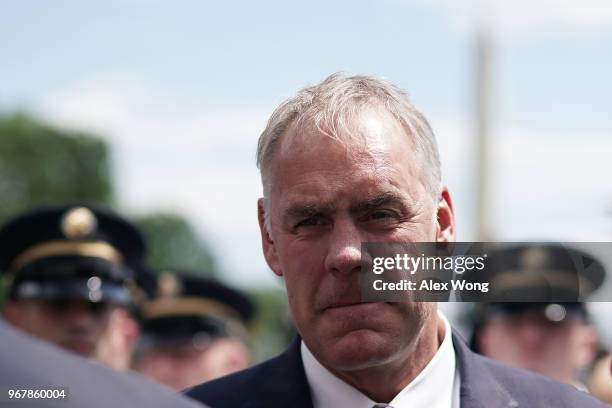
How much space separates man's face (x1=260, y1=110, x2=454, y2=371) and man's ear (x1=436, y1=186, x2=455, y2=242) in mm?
62

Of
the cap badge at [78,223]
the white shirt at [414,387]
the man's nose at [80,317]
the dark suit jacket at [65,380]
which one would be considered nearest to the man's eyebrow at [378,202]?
the white shirt at [414,387]

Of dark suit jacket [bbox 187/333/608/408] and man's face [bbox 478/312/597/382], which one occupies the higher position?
dark suit jacket [bbox 187/333/608/408]

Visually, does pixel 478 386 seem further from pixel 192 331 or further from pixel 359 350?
pixel 192 331

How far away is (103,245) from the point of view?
632 cm

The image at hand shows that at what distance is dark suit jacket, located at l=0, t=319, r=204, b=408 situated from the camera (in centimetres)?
145

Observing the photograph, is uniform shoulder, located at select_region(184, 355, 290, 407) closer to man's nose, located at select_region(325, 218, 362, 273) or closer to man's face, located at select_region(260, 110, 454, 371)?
man's face, located at select_region(260, 110, 454, 371)

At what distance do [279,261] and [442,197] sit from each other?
1.72 feet

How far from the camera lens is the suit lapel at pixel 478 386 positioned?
9.94 ft

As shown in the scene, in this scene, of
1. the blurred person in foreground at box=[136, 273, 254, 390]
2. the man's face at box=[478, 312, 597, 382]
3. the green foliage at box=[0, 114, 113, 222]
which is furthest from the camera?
the green foliage at box=[0, 114, 113, 222]

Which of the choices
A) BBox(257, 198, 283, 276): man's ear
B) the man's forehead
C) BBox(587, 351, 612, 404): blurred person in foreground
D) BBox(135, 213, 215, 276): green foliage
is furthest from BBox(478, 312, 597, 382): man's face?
BBox(135, 213, 215, 276): green foliage

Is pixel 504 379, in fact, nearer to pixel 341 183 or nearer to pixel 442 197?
pixel 442 197

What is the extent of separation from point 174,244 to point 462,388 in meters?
40.7

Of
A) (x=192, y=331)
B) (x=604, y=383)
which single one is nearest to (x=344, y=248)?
(x=604, y=383)

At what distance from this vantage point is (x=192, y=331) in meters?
8.31
